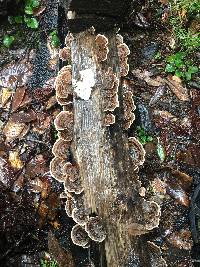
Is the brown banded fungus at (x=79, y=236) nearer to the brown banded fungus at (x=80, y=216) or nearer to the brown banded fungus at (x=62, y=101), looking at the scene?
the brown banded fungus at (x=80, y=216)

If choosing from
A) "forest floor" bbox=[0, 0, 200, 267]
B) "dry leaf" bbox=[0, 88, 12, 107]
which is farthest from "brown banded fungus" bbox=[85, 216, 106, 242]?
"dry leaf" bbox=[0, 88, 12, 107]

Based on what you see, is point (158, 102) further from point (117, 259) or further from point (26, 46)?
point (117, 259)

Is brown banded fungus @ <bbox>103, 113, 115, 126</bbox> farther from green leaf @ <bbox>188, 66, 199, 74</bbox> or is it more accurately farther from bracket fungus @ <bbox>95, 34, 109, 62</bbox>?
green leaf @ <bbox>188, 66, 199, 74</bbox>

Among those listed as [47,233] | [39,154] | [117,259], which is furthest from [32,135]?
[117,259]

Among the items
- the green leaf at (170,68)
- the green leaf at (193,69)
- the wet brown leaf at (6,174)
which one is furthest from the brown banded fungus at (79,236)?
the green leaf at (193,69)

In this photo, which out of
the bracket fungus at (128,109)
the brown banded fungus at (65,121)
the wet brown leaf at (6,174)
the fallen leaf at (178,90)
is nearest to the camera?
the brown banded fungus at (65,121)

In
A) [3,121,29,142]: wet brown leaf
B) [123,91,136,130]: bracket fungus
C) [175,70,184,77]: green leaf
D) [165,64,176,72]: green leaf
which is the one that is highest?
[123,91,136,130]: bracket fungus

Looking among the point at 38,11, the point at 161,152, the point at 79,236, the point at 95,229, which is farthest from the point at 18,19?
the point at 95,229
